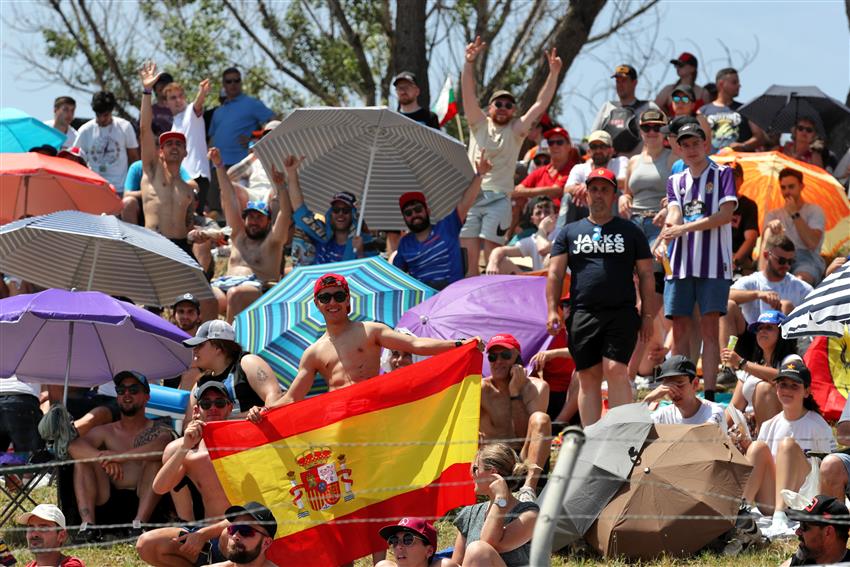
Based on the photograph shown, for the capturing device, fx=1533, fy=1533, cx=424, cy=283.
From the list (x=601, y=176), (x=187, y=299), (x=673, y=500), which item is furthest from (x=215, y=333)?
(x=673, y=500)

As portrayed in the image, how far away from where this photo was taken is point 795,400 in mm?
9844

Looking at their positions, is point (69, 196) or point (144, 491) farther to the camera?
point (69, 196)

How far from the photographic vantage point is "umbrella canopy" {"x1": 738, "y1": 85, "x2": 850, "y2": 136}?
16406 mm

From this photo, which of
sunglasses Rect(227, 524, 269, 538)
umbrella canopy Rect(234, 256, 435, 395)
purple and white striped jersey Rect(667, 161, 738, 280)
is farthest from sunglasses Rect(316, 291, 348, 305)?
purple and white striped jersey Rect(667, 161, 738, 280)

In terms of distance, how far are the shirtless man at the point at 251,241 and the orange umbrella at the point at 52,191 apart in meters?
1.24

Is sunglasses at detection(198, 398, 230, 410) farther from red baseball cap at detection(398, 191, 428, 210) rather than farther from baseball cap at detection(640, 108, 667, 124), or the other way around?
baseball cap at detection(640, 108, 667, 124)

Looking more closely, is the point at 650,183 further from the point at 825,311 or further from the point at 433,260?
the point at 825,311

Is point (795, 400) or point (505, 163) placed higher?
point (505, 163)

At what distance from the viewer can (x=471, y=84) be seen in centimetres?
1414

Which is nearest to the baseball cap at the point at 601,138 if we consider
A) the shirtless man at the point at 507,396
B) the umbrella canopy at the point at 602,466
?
the shirtless man at the point at 507,396

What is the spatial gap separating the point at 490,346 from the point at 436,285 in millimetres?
2617

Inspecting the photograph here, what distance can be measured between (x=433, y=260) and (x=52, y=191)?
3.94m

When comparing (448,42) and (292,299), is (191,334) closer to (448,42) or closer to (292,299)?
(292,299)

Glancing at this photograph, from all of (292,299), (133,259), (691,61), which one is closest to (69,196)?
(133,259)
